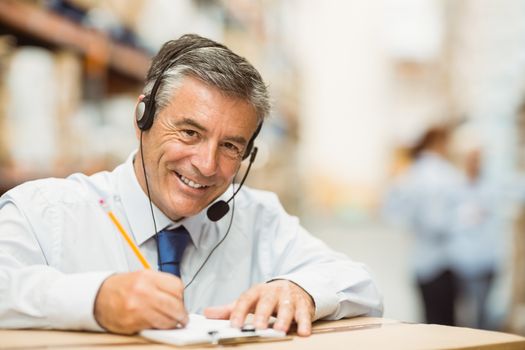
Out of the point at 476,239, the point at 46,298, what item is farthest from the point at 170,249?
the point at 476,239

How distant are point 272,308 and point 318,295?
0.16m

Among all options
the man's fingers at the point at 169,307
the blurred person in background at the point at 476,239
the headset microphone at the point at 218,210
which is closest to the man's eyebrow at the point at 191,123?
the headset microphone at the point at 218,210

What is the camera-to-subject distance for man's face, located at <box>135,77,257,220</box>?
56.4 inches

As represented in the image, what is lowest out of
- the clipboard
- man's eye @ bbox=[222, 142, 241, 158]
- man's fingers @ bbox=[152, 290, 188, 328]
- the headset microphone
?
the clipboard

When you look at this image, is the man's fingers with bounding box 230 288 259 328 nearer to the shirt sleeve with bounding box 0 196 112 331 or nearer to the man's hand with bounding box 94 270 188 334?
the man's hand with bounding box 94 270 188 334

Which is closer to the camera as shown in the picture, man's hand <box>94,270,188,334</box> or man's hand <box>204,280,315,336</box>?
man's hand <box>94,270,188,334</box>

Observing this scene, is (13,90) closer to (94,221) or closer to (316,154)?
(94,221)

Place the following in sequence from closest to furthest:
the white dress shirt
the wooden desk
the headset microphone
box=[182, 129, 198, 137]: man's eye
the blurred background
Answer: the wooden desk → the white dress shirt → box=[182, 129, 198, 137]: man's eye → the headset microphone → the blurred background

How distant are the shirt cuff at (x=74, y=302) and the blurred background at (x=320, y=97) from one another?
2.25ft

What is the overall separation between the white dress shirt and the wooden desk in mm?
53

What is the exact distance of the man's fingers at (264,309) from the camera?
1174 mm

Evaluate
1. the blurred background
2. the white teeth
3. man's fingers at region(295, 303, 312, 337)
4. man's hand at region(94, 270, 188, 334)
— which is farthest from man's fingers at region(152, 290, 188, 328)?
the blurred background

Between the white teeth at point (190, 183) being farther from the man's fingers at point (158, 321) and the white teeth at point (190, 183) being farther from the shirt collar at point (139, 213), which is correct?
the man's fingers at point (158, 321)

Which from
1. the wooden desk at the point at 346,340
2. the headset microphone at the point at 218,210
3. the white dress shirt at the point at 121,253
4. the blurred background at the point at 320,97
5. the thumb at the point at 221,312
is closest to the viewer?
the wooden desk at the point at 346,340
